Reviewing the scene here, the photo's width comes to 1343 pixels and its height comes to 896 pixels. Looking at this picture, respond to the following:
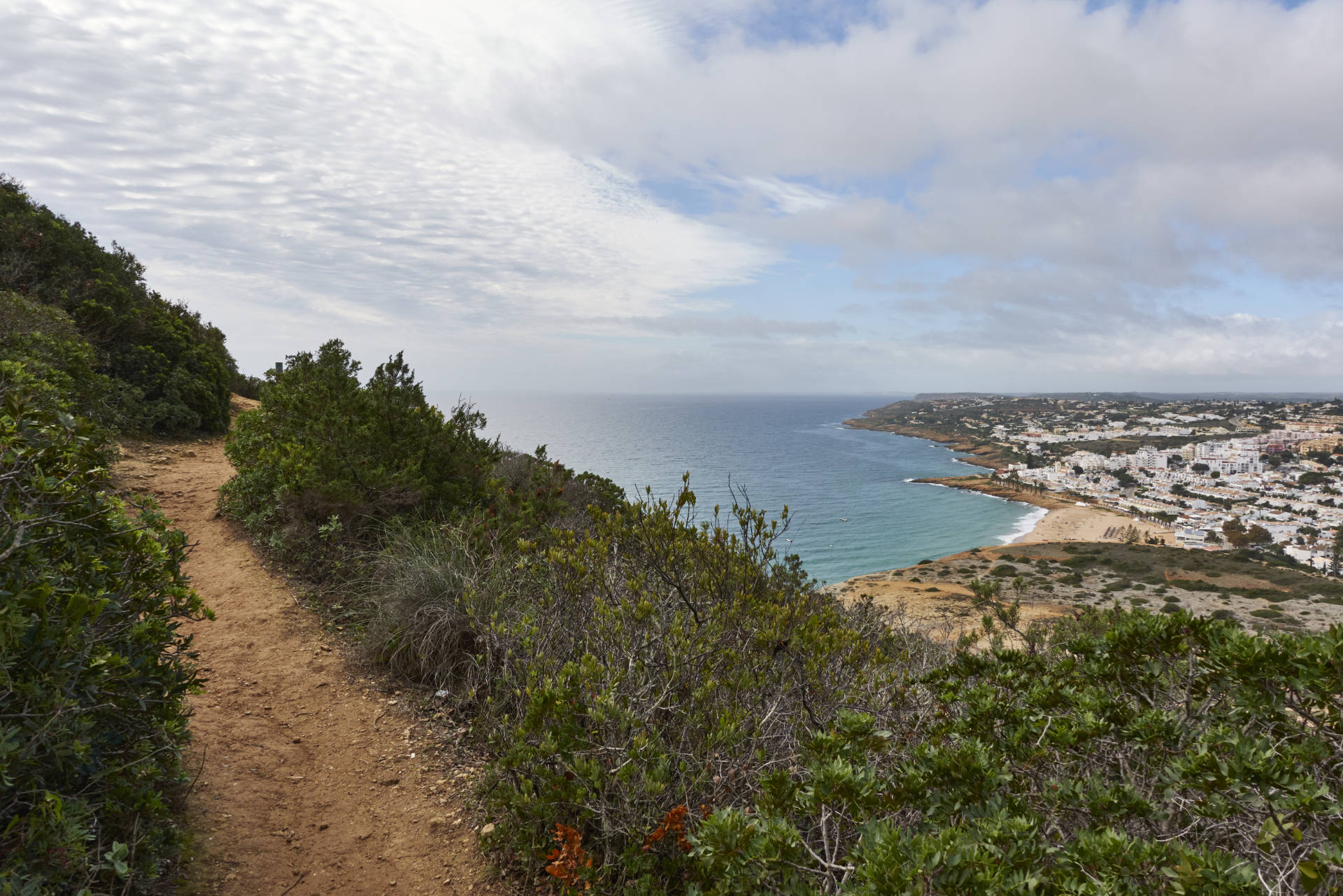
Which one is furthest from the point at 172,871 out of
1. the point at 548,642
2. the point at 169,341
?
the point at 169,341

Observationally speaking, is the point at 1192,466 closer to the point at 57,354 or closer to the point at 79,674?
the point at 79,674

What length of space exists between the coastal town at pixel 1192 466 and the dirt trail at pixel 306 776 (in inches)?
2356

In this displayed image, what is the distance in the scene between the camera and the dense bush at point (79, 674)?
1.99 m

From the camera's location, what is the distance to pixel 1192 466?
266 feet

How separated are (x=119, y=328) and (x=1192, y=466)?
106184 mm

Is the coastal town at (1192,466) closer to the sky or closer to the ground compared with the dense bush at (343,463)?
closer to the ground

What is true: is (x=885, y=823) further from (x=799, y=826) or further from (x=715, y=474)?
(x=715, y=474)

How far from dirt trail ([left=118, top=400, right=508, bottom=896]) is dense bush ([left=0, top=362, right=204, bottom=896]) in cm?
47

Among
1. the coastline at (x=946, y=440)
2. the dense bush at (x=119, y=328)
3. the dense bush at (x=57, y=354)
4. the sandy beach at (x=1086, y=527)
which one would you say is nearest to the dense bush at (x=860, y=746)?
the dense bush at (x=57, y=354)

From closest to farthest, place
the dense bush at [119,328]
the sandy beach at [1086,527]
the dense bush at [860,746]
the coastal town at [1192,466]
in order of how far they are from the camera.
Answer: the dense bush at [860,746] < the dense bush at [119,328] < the sandy beach at [1086,527] < the coastal town at [1192,466]

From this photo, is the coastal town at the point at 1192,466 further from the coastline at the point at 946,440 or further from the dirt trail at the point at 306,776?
the dirt trail at the point at 306,776

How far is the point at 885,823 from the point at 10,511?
3.27 meters

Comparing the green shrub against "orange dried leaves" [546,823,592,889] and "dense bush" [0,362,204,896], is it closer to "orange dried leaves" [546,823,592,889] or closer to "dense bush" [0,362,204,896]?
"orange dried leaves" [546,823,592,889]

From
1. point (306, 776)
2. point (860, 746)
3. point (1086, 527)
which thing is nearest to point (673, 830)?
point (860, 746)
